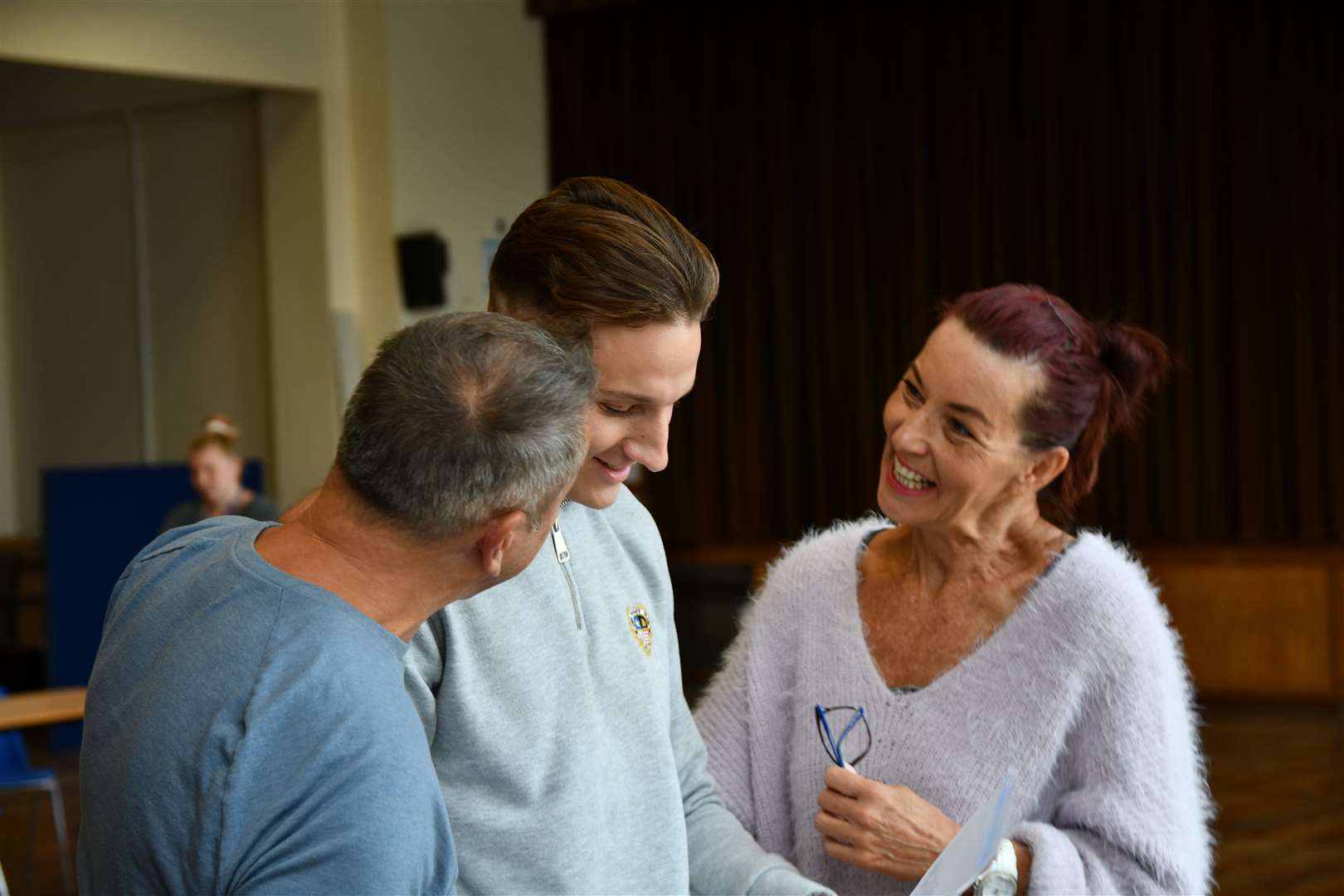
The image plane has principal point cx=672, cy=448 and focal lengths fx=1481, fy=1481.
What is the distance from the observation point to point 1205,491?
29.3ft

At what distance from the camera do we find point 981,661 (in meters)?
2.01

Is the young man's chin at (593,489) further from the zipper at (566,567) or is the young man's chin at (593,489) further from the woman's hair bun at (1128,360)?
the woman's hair bun at (1128,360)

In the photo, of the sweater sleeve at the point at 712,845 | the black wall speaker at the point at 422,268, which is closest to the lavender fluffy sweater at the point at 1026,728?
the sweater sleeve at the point at 712,845

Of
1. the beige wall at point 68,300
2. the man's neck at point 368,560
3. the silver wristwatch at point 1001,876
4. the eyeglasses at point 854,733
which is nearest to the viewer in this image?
the man's neck at point 368,560

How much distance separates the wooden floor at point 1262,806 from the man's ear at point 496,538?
4.11 meters

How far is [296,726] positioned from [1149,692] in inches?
50.0

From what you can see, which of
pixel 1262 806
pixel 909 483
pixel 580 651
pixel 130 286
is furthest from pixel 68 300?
pixel 580 651

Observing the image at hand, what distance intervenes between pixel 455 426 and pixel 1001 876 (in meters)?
0.97

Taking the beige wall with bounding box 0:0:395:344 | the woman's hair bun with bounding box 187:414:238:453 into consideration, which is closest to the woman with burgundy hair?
the woman's hair bun with bounding box 187:414:238:453

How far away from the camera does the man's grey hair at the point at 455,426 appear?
1.07 m

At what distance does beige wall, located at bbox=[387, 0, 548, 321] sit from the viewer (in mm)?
8617

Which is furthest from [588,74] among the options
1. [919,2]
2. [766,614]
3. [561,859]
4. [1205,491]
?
[561,859]

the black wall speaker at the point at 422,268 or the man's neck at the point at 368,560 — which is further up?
the black wall speaker at the point at 422,268

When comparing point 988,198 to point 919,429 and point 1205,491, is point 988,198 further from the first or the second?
point 919,429
